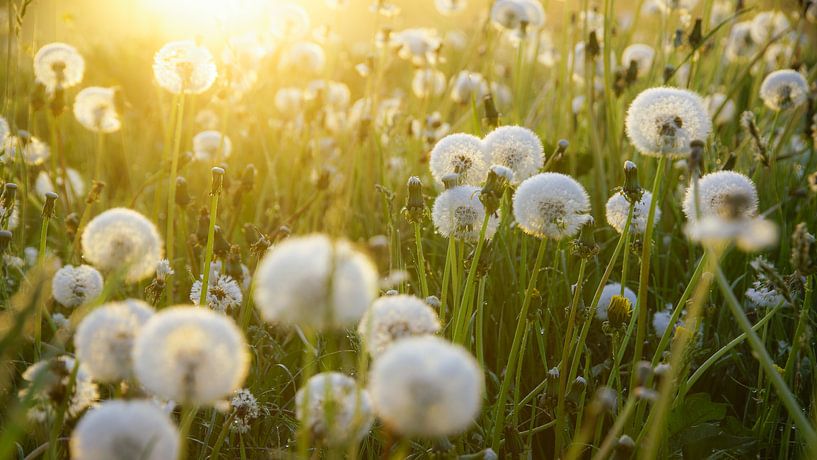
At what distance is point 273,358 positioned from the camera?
188 cm

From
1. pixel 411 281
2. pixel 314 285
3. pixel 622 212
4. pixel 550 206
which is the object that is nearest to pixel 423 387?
pixel 314 285

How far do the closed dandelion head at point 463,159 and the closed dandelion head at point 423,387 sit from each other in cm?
90

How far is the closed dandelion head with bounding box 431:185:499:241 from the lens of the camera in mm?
1559

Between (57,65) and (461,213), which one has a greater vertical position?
(57,65)

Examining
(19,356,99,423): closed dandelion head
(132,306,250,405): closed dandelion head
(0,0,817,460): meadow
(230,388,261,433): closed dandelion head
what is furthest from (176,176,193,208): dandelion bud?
(132,306,250,405): closed dandelion head

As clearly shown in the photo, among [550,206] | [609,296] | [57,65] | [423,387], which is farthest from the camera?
[57,65]

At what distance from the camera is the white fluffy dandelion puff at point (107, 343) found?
90 cm

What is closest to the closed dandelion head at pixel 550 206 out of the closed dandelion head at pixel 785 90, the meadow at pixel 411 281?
the meadow at pixel 411 281

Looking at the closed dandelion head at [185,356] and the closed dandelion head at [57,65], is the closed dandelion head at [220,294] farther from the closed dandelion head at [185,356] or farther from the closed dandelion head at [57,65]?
the closed dandelion head at [57,65]

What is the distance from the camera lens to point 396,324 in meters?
0.98

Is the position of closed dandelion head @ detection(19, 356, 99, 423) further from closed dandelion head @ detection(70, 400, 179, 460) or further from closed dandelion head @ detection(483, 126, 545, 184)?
closed dandelion head @ detection(483, 126, 545, 184)

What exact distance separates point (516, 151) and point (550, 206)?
12.5 inches

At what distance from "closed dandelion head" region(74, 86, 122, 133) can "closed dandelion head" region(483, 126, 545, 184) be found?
161 centimetres

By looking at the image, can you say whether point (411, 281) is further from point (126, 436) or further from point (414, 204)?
point (126, 436)
